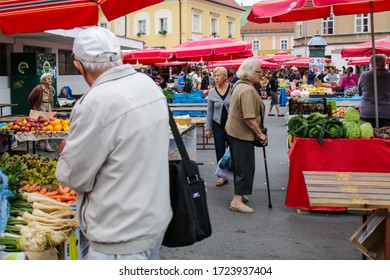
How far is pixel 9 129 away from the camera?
8172 mm

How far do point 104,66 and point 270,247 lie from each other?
341cm

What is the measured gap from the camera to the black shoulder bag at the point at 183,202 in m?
2.76

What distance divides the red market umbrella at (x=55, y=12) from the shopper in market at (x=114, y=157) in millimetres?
2373

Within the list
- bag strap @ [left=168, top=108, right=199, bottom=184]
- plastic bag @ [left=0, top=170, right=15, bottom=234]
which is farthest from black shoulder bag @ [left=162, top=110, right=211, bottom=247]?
plastic bag @ [left=0, top=170, right=15, bottom=234]

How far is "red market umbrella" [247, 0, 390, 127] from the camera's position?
582 centimetres

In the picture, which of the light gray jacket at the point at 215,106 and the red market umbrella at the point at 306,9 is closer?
the red market umbrella at the point at 306,9

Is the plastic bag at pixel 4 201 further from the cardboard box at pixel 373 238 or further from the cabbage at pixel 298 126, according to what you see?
the cabbage at pixel 298 126

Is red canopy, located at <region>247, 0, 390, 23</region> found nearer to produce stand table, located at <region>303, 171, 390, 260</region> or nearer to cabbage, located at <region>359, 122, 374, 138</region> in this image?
cabbage, located at <region>359, 122, 374, 138</region>

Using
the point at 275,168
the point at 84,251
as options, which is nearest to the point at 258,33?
the point at 275,168

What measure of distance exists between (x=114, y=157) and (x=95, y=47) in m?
0.55

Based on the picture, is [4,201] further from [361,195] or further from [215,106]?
[215,106]

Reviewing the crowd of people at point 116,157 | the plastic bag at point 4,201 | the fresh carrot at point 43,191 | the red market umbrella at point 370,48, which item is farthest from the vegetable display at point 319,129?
the red market umbrella at point 370,48

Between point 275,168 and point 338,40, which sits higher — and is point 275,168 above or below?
below
